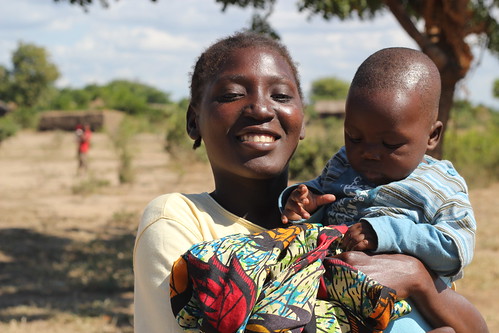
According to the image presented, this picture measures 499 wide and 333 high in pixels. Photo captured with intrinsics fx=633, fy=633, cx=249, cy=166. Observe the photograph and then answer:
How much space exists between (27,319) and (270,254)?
516cm

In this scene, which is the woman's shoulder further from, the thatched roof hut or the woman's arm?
the thatched roof hut

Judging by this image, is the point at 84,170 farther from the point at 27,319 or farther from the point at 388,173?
the point at 388,173

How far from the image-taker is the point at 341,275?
4.73ft

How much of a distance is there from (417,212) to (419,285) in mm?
212

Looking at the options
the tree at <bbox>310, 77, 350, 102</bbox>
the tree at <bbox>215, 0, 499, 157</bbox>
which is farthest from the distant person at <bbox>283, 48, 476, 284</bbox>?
the tree at <bbox>310, 77, 350, 102</bbox>

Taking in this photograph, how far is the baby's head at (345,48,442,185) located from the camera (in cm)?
173

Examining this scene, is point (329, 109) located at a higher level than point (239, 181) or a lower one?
lower

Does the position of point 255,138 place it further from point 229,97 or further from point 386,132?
point 386,132

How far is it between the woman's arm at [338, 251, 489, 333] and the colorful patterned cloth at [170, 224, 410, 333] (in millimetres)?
48

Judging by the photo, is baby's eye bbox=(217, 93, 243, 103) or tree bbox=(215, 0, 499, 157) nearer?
baby's eye bbox=(217, 93, 243, 103)

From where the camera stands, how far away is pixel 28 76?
163 ft

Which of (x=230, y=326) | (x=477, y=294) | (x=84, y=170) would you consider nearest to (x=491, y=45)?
(x=477, y=294)

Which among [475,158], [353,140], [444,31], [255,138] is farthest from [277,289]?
[475,158]

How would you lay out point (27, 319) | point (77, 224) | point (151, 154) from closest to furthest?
1. point (27, 319)
2. point (77, 224)
3. point (151, 154)
